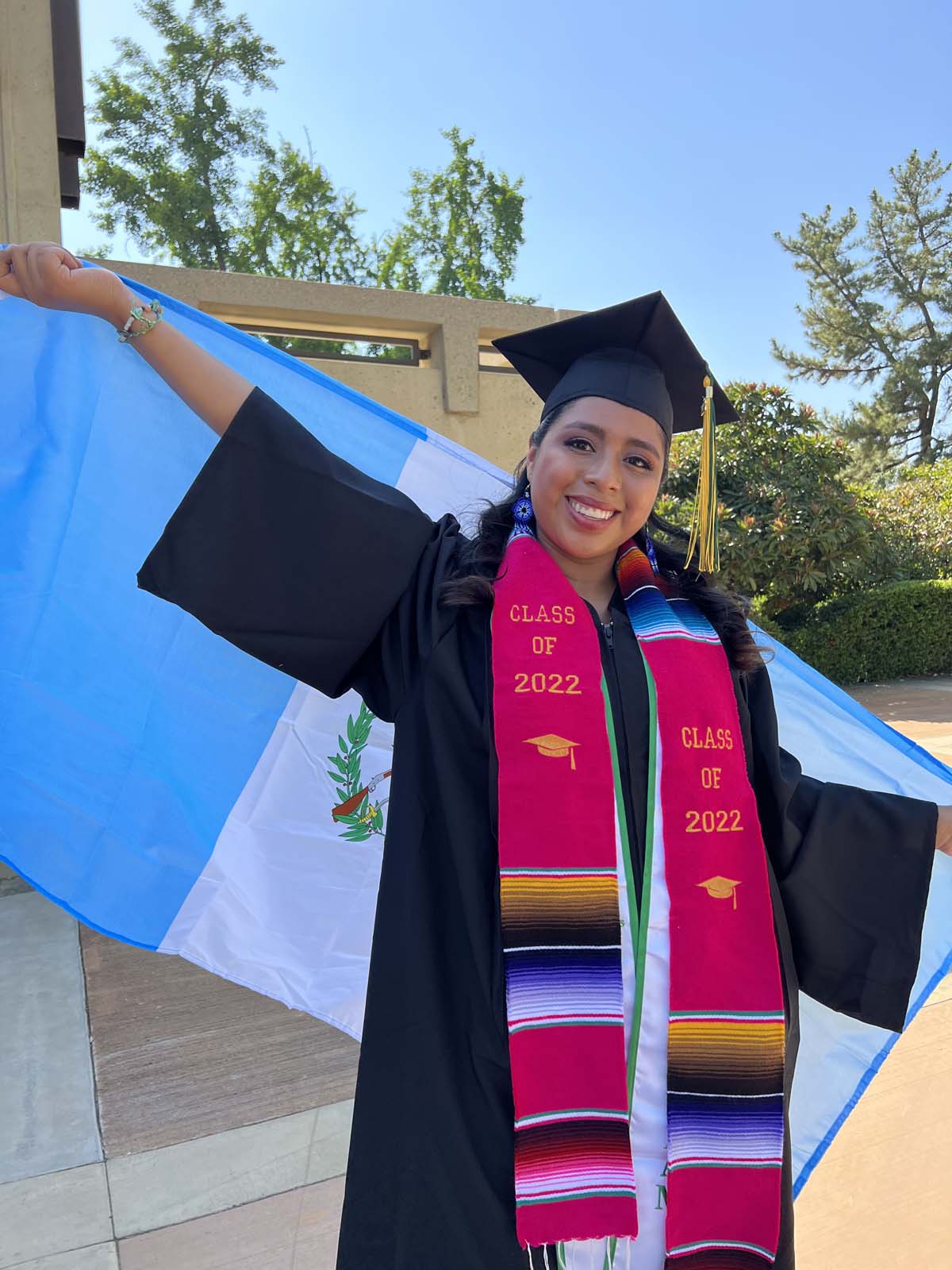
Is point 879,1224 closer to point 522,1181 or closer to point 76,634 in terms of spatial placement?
point 522,1181

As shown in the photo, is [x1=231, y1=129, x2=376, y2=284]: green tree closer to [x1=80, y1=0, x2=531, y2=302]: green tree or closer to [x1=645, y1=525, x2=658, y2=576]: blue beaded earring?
[x1=80, y1=0, x2=531, y2=302]: green tree

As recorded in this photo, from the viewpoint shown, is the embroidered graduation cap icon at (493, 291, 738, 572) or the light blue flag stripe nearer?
the embroidered graduation cap icon at (493, 291, 738, 572)

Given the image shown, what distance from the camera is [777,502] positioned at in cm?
1046

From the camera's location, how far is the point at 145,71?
30.2 meters

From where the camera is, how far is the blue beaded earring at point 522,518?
176 cm

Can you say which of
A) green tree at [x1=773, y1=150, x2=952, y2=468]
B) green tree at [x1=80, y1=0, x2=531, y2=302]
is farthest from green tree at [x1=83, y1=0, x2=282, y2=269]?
green tree at [x1=773, y1=150, x2=952, y2=468]

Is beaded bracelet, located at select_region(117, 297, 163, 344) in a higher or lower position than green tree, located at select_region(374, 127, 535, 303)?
lower

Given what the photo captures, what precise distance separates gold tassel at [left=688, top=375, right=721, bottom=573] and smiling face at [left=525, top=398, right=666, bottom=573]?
14 centimetres

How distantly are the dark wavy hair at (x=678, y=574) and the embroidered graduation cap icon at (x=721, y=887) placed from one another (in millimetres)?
391

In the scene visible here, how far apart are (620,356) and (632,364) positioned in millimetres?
29

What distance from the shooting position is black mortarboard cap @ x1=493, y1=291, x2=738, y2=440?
1812 mm

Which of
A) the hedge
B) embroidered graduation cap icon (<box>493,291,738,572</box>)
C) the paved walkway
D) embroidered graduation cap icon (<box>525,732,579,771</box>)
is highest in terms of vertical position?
embroidered graduation cap icon (<box>493,291,738,572</box>)

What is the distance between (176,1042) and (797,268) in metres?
40.6

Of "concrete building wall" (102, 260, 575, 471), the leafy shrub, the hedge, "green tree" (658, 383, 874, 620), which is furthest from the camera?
the leafy shrub
